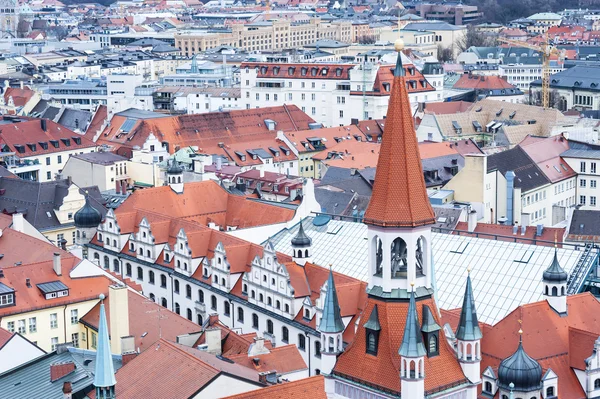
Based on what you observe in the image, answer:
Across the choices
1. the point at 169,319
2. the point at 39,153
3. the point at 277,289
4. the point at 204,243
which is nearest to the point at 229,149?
the point at 39,153

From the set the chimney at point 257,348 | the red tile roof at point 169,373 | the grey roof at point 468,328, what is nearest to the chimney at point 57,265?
the chimney at point 257,348

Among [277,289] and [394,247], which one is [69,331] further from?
[394,247]

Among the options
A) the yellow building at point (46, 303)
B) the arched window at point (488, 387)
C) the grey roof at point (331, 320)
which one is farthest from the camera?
the yellow building at point (46, 303)

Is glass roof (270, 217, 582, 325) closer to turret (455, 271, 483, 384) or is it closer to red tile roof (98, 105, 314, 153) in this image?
turret (455, 271, 483, 384)

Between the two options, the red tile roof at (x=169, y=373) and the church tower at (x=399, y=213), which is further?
the red tile roof at (x=169, y=373)

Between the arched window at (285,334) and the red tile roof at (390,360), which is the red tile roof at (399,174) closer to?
the red tile roof at (390,360)

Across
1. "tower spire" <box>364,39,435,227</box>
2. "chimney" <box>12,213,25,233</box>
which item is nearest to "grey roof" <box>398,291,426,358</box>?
"tower spire" <box>364,39,435,227</box>

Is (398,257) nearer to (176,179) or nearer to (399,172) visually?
(399,172)
